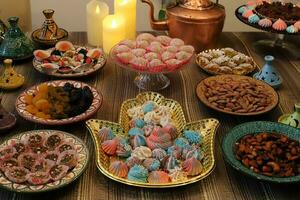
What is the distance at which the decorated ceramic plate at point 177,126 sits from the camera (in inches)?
33.4

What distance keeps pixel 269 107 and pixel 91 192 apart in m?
0.51

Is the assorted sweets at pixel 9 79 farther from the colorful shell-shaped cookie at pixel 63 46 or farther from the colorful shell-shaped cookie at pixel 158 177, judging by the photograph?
the colorful shell-shaped cookie at pixel 158 177

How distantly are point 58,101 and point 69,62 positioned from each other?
0.26 m

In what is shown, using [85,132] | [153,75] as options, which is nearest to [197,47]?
[153,75]

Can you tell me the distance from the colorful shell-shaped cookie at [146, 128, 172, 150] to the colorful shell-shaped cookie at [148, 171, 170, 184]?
0.27 ft

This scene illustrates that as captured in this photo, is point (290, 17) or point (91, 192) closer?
point (91, 192)

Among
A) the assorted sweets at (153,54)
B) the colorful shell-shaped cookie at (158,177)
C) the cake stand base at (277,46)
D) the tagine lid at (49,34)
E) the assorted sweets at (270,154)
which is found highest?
the assorted sweets at (153,54)

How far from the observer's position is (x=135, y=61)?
45.5 inches

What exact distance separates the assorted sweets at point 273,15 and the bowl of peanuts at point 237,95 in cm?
28

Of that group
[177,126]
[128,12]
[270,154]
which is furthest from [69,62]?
[270,154]

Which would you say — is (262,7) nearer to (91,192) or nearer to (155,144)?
(155,144)

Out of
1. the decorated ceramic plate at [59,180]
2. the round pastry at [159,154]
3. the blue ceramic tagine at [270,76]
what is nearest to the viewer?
the decorated ceramic plate at [59,180]

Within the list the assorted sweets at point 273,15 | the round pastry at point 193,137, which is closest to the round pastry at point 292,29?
the assorted sweets at point 273,15

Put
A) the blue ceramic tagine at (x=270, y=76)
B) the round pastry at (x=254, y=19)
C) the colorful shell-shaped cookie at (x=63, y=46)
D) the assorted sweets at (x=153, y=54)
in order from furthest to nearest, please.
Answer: the round pastry at (x=254, y=19) → the colorful shell-shaped cookie at (x=63, y=46) → the blue ceramic tagine at (x=270, y=76) → the assorted sweets at (x=153, y=54)
